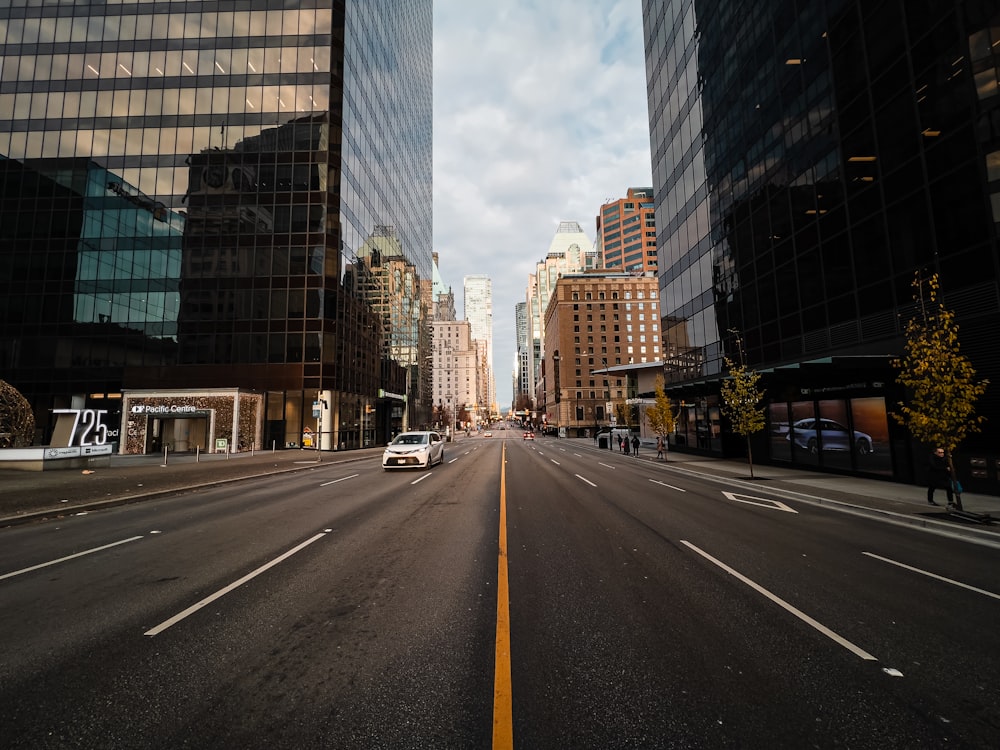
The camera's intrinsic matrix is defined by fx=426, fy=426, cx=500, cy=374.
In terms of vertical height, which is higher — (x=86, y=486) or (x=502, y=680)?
(x=86, y=486)

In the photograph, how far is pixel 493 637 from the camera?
13.9ft

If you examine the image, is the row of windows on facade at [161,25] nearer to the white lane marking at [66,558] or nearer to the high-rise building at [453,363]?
the white lane marking at [66,558]

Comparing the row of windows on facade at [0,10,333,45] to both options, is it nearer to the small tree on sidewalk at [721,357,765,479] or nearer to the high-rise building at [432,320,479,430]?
the small tree on sidewalk at [721,357,765,479]

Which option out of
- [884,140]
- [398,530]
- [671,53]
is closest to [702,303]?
[884,140]

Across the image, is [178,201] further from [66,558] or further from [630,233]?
[630,233]

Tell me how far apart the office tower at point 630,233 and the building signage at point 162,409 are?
365 feet

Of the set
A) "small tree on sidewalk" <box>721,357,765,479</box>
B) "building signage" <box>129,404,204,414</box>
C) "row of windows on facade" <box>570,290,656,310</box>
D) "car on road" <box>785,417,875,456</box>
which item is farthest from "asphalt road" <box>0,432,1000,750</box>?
"row of windows on facade" <box>570,290,656,310</box>

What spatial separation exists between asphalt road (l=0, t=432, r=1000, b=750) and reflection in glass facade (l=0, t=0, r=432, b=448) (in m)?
32.2

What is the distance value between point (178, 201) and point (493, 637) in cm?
4782

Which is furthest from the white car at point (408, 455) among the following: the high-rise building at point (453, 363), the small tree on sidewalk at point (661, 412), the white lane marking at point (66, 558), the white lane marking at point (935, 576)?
the high-rise building at point (453, 363)

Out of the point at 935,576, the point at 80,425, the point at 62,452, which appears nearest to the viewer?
the point at 935,576

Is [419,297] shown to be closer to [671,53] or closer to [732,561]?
[671,53]

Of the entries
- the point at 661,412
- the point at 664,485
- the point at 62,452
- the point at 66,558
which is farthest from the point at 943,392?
the point at 62,452

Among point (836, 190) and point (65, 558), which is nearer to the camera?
point (65, 558)
